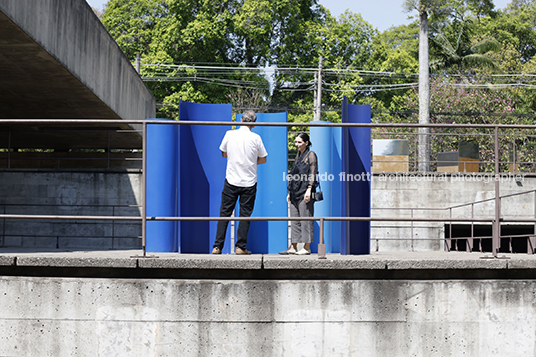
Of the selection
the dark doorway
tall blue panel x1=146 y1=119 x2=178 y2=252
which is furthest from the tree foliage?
tall blue panel x1=146 y1=119 x2=178 y2=252

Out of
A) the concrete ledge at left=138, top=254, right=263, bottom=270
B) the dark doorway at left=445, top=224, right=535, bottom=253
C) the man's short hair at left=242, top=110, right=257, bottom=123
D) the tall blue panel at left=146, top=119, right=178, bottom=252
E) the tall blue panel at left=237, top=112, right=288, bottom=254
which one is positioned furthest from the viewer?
the dark doorway at left=445, top=224, right=535, bottom=253

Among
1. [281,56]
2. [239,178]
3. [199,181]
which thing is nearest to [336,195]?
[239,178]

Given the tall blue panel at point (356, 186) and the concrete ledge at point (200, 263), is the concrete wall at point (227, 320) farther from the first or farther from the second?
the tall blue panel at point (356, 186)

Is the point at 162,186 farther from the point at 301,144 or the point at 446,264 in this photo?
the point at 446,264

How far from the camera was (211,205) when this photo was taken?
19.4 ft

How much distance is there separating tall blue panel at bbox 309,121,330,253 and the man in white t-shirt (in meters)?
1.19

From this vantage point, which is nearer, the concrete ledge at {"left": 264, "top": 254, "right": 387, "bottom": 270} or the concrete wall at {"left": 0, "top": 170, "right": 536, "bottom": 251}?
the concrete ledge at {"left": 264, "top": 254, "right": 387, "bottom": 270}

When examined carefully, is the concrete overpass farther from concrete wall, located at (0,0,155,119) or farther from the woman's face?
the woman's face

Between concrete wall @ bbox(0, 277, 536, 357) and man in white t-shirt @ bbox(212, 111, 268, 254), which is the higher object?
man in white t-shirt @ bbox(212, 111, 268, 254)

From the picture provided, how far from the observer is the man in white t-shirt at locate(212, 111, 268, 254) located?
5605mm

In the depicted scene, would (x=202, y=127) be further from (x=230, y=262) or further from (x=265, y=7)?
(x=265, y=7)

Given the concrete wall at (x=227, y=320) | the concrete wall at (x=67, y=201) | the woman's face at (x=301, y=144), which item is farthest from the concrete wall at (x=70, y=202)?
the concrete wall at (x=227, y=320)

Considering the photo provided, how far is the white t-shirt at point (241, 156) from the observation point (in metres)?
5.60

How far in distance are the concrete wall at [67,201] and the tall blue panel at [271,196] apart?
26.0 feet
